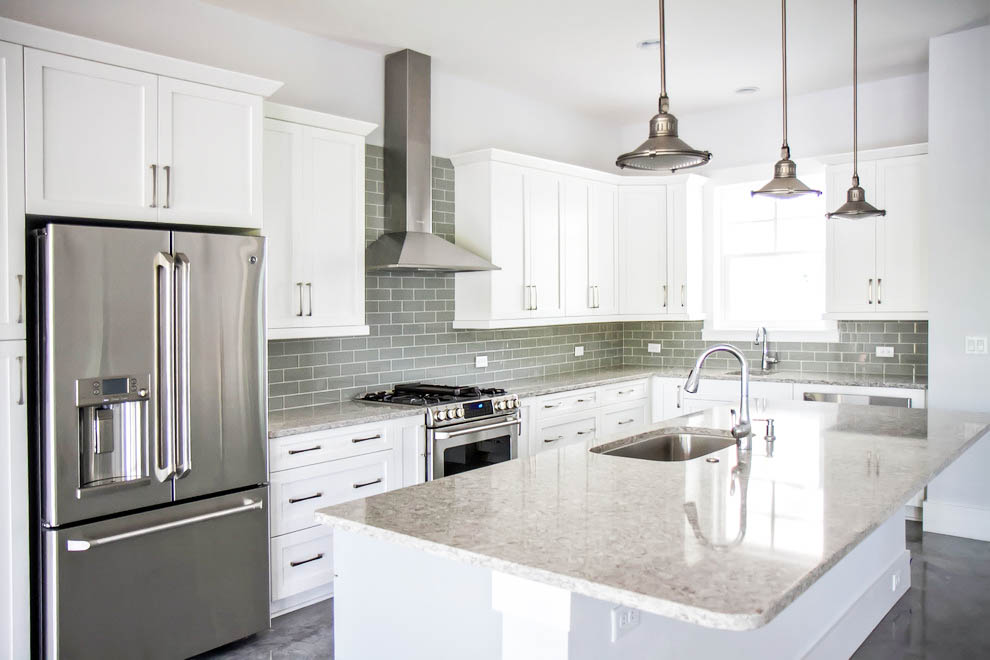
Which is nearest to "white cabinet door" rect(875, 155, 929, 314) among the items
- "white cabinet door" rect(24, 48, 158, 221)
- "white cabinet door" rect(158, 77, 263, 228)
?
"white cabinet door" rect(158, 77, 263, 228)

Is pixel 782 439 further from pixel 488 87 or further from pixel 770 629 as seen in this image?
pixel 488 87

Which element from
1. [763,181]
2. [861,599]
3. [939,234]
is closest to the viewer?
[861,599]

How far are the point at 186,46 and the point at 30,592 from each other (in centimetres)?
258

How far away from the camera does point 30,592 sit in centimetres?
271

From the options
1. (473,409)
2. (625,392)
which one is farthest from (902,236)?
(473,409)

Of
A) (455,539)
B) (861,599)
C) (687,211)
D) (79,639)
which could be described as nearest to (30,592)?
(79,639)

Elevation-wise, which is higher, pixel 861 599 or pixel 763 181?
pixel 763 181

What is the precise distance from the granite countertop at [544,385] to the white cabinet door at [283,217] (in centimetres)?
52

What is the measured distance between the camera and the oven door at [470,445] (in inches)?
159

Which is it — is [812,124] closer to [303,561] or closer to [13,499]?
[303,561]

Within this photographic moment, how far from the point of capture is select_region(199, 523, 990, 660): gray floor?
3.10m

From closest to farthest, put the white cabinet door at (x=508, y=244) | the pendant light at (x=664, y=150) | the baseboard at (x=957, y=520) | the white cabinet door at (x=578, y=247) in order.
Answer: the pendant light at (x=664, y=150), the baseboard at (x=957, y=520), the white cabinet door at (x=508, y=244), the white cabinet door at (x=578, y=247)

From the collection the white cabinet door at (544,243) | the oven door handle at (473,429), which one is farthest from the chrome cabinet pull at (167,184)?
the white cabinet door at (544,243)

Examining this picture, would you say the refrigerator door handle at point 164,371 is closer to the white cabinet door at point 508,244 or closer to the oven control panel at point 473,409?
the oven control panel at point 473,409
